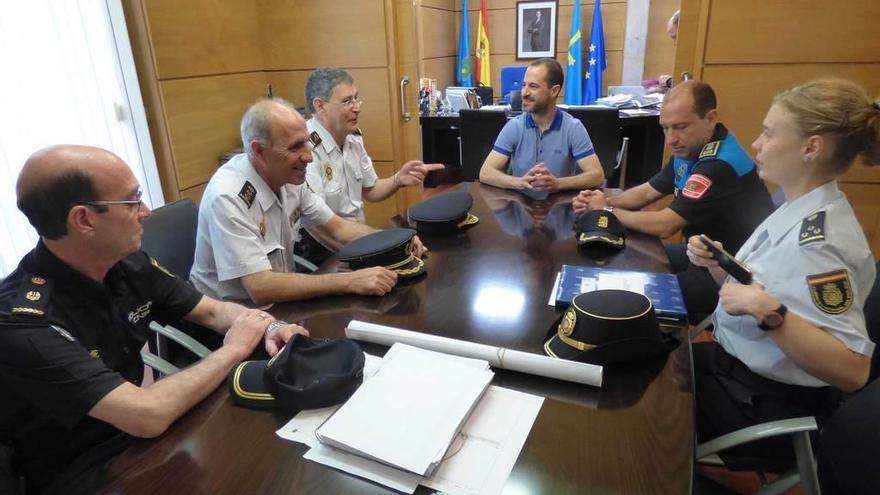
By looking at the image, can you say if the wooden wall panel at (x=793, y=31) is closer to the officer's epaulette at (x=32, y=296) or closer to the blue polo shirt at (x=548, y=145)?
the blue polo shirt at (x=548, y=145)

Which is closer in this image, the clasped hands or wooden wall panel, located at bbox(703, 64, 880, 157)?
the clasped hands

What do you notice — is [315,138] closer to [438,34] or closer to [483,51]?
[438,34]

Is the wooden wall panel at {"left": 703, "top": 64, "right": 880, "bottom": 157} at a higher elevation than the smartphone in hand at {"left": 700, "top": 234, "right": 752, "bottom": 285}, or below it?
higher

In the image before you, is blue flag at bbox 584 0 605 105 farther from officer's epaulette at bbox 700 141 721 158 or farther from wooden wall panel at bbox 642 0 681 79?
officer's epaulette at bbox 700 141 721 158

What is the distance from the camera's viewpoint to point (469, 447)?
33.6 inches

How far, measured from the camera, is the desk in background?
457 centimetres

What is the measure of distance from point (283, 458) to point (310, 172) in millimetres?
1751

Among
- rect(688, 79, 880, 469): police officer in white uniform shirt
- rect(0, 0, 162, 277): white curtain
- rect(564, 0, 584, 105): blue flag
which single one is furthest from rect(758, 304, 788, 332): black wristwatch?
rect(564, 0, 584, 105): blue flag

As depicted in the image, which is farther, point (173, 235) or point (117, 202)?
point (173, 235)

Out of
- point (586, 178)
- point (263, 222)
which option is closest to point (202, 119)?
point (263, 222)

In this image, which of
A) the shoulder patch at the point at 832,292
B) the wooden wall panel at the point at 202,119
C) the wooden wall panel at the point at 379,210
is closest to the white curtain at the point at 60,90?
the wooden wall panel at the point at 202,119

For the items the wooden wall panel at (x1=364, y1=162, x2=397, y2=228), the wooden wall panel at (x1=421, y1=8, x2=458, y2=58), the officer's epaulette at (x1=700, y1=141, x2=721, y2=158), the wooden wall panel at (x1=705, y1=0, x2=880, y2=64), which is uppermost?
the wooden wall panel at (x1=421, y1=8, x2=458, y2=58)

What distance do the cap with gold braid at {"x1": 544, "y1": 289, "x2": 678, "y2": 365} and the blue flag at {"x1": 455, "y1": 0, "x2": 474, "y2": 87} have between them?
6483mm

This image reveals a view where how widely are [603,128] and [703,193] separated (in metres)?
2.23
